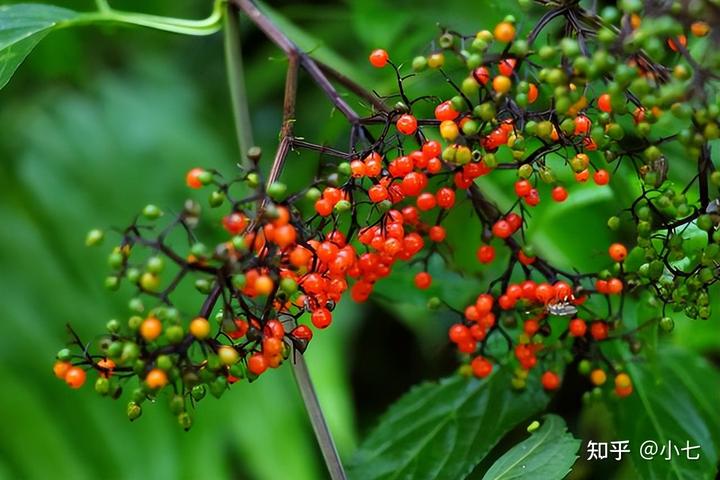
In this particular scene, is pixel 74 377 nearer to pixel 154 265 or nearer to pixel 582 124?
pixel 154 265

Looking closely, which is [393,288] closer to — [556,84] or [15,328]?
[556,84]

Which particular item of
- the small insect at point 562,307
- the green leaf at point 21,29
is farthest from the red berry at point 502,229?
the green leaf at point 21,29

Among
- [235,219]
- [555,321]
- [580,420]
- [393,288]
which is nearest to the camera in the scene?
[235,219]

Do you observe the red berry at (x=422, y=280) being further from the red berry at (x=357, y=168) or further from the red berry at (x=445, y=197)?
the red berry at (x=357, y=168)

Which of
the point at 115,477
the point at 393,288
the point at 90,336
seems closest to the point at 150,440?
the point at 115,477

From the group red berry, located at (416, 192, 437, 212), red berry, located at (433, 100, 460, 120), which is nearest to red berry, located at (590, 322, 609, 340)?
red berry, located at (416, 192, 437, 212)

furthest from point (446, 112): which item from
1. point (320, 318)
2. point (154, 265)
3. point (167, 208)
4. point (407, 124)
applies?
point (167, 208)
